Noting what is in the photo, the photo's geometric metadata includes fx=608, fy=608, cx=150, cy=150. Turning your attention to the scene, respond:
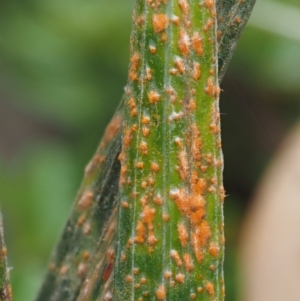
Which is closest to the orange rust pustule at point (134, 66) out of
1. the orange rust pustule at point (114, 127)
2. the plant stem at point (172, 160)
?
the plant stem at point (172, 160)

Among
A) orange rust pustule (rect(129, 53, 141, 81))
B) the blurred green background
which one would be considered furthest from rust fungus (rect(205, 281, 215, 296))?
the blurred green background

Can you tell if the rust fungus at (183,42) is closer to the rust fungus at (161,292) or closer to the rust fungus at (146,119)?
the rust fungus at (146,119)

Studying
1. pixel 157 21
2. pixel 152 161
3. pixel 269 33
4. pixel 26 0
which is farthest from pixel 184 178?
pixel 26 0

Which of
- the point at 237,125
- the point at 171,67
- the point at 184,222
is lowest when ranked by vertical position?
the point at 237,125

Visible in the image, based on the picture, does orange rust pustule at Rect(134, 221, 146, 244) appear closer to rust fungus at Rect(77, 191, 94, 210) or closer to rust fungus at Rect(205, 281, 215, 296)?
rust fungus at Rect(205, 281, 215, 296)

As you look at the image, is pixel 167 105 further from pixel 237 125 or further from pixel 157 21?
pixel 237 125

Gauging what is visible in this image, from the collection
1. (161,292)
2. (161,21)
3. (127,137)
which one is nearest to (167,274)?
(161,292)

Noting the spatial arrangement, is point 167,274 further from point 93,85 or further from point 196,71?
point 93,85

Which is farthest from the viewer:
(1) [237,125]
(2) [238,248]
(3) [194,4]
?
(1) [237,125]
